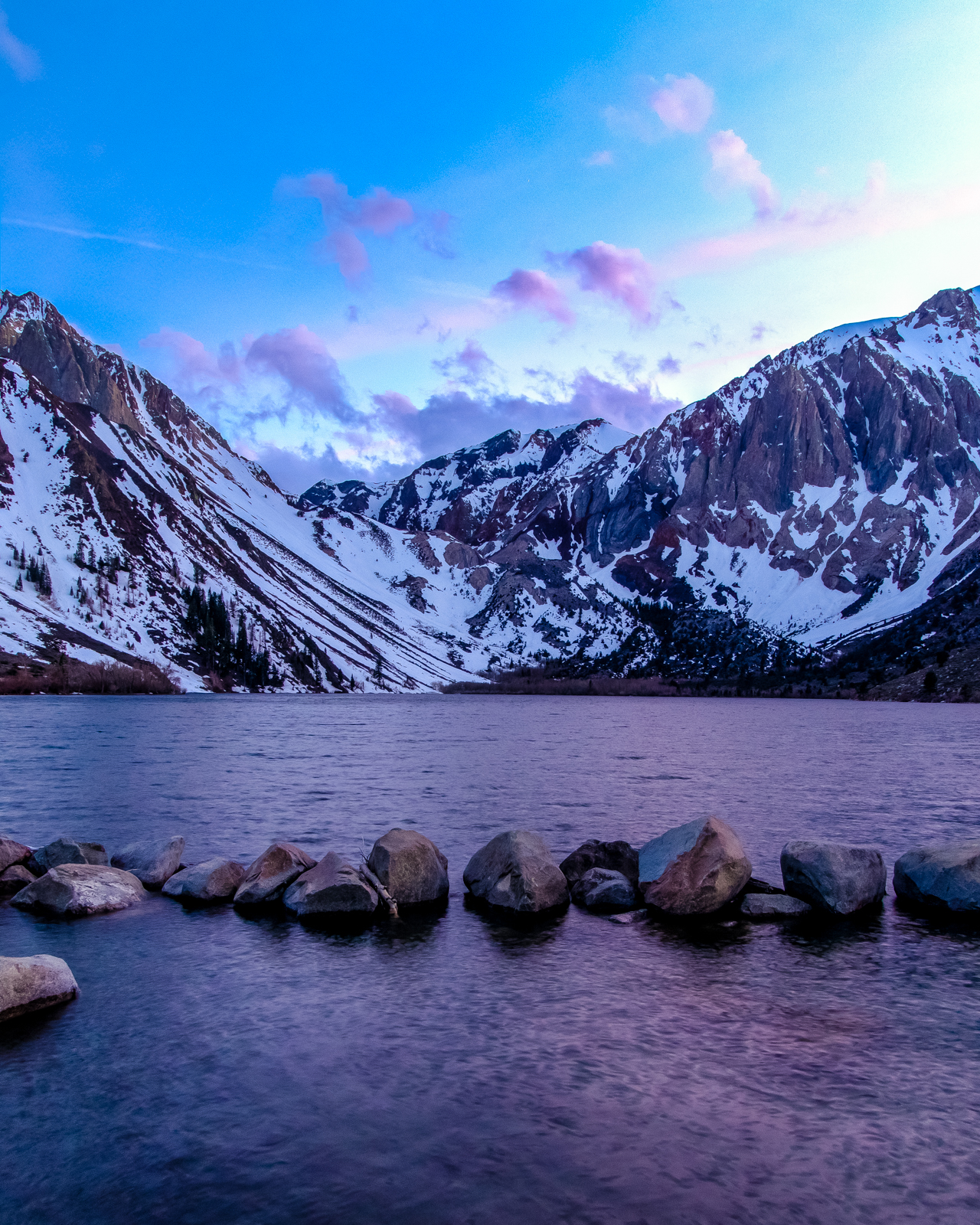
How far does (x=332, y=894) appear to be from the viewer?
84.1 feet

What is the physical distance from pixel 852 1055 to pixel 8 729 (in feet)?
333

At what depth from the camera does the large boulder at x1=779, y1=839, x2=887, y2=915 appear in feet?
87.4

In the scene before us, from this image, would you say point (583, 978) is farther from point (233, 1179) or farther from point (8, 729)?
point (8, 729)

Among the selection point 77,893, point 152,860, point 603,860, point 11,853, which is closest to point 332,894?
point 77,893

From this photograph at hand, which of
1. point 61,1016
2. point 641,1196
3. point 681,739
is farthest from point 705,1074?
point 681,739

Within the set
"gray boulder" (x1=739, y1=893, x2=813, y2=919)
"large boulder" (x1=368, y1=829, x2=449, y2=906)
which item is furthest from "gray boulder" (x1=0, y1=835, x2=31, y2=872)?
"gray boulder" (x1=739, y1=893, x2=813, y2=919)

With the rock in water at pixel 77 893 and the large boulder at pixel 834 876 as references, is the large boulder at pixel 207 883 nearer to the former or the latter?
the rock in water at pixel 77 893

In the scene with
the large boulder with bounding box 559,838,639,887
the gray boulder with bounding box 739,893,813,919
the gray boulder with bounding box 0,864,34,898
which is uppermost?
the large boulder with bounding box 559,838,639,887

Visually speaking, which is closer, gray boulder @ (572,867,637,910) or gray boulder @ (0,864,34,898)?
gray boulder @ (572,867,637,910)

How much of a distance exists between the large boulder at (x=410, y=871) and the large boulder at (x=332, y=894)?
1000 mm

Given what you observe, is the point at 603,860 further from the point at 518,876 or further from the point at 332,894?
the point at 332,894

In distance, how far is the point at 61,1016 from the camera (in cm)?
1753

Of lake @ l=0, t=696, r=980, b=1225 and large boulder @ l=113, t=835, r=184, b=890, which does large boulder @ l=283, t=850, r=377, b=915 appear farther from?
large boulder @ l=113, t=835, r=184, b=890

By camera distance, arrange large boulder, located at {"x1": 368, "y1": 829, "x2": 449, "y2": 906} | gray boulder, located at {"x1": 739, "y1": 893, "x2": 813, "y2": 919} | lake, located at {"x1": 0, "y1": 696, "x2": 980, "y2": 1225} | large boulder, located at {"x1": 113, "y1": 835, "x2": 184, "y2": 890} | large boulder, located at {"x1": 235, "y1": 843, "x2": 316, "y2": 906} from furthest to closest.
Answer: large boulder, located at {"x1": 113, "y1": 835, "x2": 184, "y2": 890} → large boulder, located at {"x1": 368, "y1": 829, "x2": 449, "y2": 906} → large boulder, located at {"x1": 235, "y1": 843, "x2": 316, "y2": 906} → gray boulder, located at {"x1": 739, "y1": 893, "x2": 813, "y2": 919} → lake, located at {"x1": 0, "y1": 696, "x2": 980, "y2": 1225}
